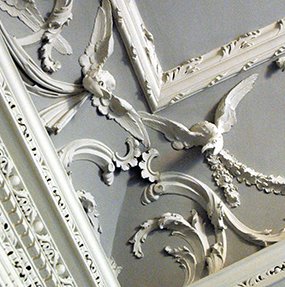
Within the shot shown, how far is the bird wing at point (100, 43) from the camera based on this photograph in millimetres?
2449

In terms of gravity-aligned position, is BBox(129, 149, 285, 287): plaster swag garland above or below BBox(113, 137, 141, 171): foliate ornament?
below

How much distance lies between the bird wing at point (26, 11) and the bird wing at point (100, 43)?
0.25 meters

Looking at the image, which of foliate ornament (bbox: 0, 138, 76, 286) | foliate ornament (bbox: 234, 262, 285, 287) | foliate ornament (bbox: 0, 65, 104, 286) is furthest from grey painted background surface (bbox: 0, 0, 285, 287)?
foliate ornament (bbox: 0, 138, 76, 286)

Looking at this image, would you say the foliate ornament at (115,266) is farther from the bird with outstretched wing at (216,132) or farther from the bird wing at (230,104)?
the bird wing at (230,104)

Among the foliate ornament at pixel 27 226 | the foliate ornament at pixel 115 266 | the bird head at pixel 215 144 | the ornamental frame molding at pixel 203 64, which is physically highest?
the ornamental frame molding at pixel 203 64

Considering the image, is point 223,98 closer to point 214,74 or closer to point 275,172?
point 214,74

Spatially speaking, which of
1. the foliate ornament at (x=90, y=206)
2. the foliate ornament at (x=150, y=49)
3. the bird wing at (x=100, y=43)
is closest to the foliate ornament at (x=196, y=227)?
the foliate ornament at (x=90, y=206)

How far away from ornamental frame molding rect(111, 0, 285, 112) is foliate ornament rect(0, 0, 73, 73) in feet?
1.43

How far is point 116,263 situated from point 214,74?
0.89 metres

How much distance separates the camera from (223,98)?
2.76 metres

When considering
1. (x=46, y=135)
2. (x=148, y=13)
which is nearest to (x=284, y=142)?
(x=148, y=13)

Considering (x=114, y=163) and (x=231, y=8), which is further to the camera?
(x=231, y=8)

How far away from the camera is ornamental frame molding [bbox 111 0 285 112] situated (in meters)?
2.71

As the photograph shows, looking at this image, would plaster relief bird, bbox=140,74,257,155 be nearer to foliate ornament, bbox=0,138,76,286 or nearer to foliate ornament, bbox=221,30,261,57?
foliate ornament, bbox=221,30,261,57
